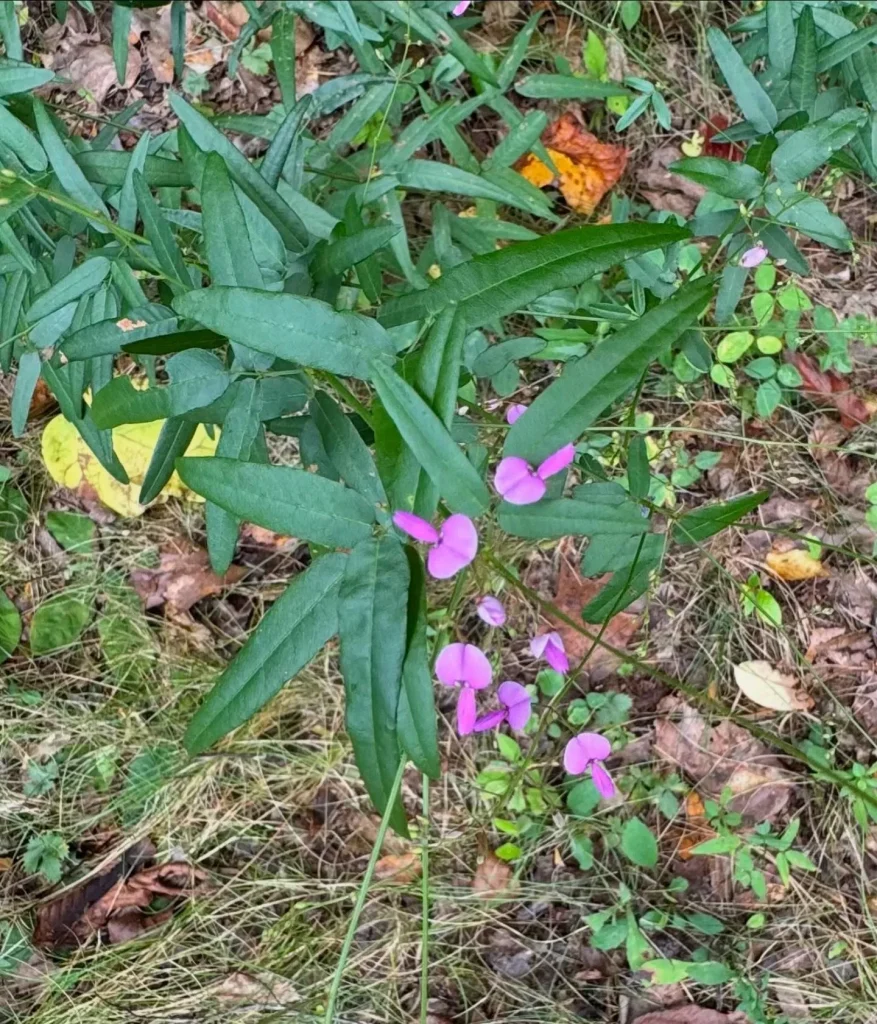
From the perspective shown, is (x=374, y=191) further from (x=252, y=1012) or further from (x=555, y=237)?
(x=252, y=1012)

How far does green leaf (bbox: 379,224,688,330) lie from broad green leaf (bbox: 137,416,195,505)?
51 cm

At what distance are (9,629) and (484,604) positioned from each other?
62.6 inches

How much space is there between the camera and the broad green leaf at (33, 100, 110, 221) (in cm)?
118

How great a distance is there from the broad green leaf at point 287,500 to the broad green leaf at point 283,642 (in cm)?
3

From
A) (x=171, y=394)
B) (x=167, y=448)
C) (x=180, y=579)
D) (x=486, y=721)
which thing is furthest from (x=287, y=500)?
(x=180, y=579)

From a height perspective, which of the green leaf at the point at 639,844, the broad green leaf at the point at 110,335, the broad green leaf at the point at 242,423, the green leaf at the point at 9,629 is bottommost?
the green leaf at the point at 639,844

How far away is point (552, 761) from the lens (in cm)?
188

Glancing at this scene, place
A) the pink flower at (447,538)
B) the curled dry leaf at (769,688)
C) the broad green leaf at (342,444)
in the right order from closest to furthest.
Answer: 1. the pink flower at (447,538)
2. the broad green leaf at (342,444)
3. the curled dry leaf at (769,688)

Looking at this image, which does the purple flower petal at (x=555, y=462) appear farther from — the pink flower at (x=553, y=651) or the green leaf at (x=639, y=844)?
the green leaf at (x=639, y=844)

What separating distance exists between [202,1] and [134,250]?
4.59 feet

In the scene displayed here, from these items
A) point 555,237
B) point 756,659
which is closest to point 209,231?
point 555,237

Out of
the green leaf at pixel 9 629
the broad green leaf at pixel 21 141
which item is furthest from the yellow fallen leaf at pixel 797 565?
the green leaf at pixel 9 629

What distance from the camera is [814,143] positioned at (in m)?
1.14

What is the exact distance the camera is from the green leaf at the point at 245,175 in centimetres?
110
